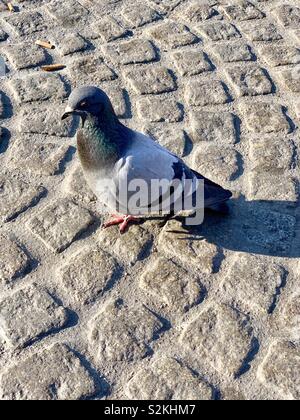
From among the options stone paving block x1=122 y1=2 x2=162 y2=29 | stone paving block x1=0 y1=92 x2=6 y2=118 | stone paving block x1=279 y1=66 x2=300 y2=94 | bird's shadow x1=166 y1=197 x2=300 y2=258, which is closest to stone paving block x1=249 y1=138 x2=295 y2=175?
bird's shadow x1=166 y1=197 x2=300 y2=258

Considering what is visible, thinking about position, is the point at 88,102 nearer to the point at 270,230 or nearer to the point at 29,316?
the point at 29,316

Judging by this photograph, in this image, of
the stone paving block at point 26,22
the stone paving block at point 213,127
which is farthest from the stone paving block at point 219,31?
the stone paving block at point 26,22

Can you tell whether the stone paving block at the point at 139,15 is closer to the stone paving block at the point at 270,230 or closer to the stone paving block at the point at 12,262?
the stone paving block at the point at 270,230

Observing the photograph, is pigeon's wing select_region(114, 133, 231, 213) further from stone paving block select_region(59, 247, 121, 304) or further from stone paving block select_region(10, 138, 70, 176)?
stone paving block select_region(10, 138, 70, 176)

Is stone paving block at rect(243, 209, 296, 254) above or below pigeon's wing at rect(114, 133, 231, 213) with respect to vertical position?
below

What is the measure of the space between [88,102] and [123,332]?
153 centimetres

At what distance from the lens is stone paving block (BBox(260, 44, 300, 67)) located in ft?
19.4

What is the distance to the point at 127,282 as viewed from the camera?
4047 millimetres

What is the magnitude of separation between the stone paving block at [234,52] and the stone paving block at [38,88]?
1687 millimetres

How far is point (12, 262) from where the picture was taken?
4.11 meters

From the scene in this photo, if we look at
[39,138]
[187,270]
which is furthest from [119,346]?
[39,138]

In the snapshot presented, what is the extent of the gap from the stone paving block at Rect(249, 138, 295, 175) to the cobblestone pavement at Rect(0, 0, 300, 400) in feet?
0.05

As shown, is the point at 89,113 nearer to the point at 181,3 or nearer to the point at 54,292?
the point at 54,292
